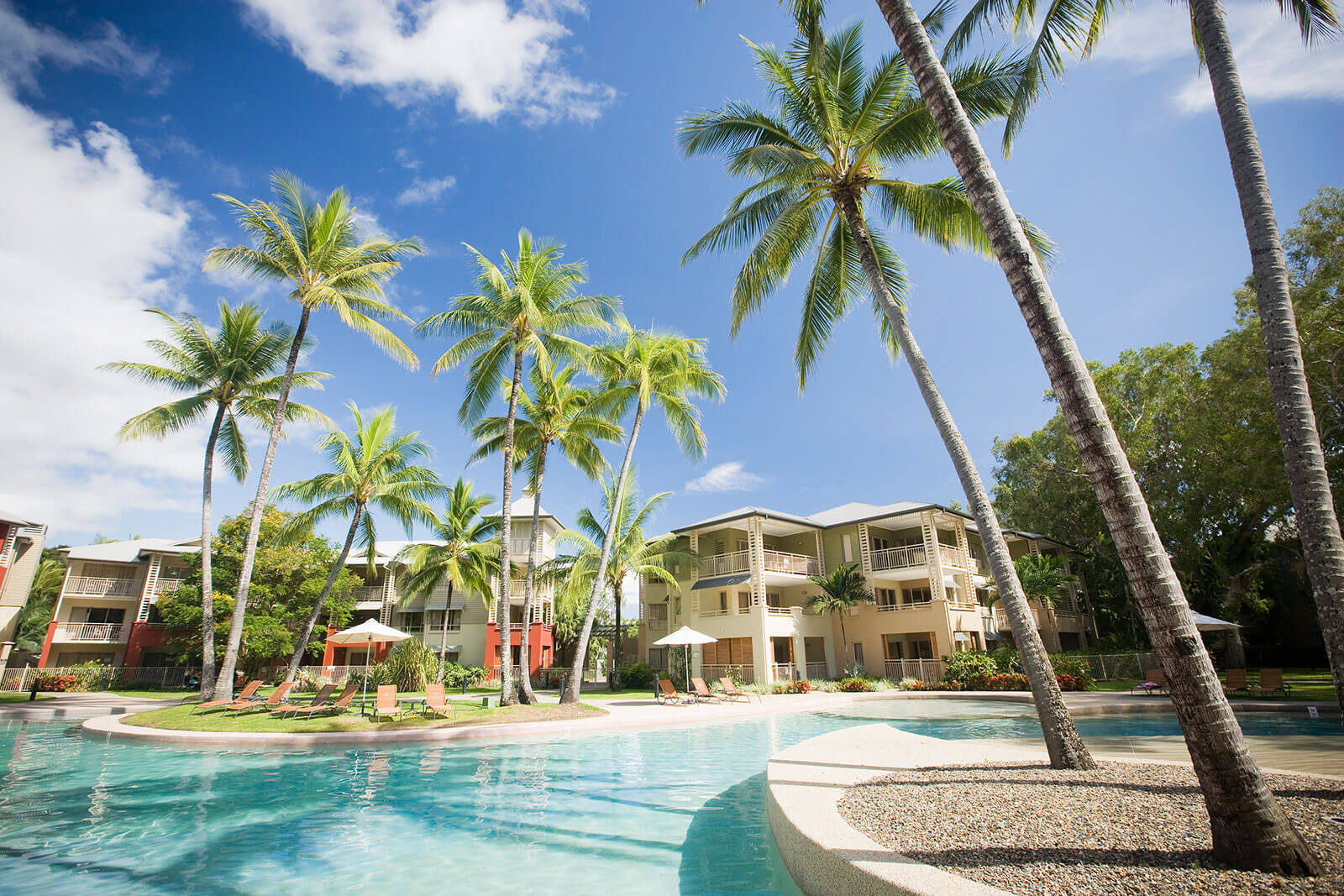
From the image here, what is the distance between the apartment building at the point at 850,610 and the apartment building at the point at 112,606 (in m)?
23.7

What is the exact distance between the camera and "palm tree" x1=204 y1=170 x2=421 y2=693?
16.0m

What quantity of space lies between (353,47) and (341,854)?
458 inches

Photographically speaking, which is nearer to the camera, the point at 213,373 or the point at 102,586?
the point at 213,373

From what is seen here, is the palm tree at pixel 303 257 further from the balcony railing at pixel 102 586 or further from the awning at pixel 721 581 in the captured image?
the balcony railing at pixel 102 586

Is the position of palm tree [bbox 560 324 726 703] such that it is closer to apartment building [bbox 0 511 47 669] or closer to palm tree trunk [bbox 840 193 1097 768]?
palm tree trunk [bbox 840 193 1097 768]

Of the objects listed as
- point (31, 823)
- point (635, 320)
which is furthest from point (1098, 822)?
point (635, 320)

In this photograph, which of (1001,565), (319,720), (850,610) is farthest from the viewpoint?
(850,610)

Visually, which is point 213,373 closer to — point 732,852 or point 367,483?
point 367,483

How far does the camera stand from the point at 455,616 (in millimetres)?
33406

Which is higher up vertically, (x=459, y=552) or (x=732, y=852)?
(x=459, y=552)

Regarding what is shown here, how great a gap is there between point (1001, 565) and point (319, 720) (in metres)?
13.9

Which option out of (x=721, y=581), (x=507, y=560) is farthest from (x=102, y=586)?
(x=721, y=581)

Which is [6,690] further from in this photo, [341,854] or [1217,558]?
[1217,558]

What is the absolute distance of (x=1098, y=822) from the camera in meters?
4.05
